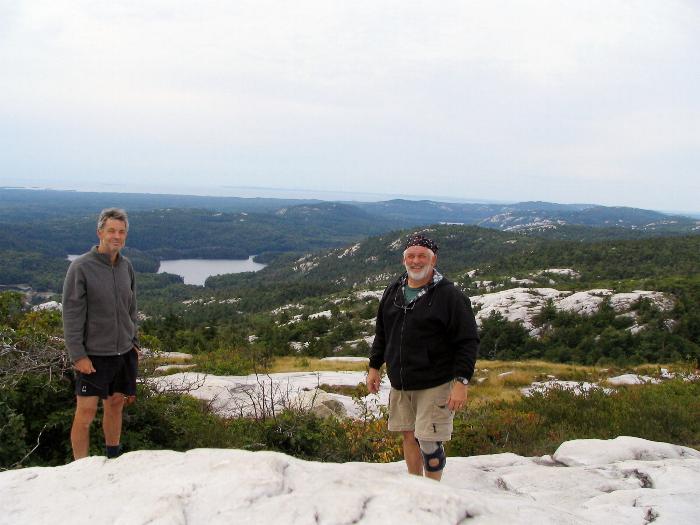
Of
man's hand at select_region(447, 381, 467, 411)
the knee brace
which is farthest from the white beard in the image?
the knee brace

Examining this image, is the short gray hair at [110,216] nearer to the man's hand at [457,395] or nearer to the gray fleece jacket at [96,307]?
the gray fleece jacket at [96,307]

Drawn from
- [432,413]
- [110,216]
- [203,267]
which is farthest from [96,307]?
[203,267]

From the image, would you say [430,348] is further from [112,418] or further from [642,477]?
[112,418]

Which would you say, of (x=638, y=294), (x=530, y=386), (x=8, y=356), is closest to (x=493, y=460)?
(x=8, y=356)

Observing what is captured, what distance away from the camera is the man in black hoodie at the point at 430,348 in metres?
3.85

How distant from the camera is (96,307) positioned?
13.8ft

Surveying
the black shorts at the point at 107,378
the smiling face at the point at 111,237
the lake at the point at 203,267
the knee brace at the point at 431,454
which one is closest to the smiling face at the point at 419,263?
the knee brace at the point at 431,454

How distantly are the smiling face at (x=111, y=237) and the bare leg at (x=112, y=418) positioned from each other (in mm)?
1354

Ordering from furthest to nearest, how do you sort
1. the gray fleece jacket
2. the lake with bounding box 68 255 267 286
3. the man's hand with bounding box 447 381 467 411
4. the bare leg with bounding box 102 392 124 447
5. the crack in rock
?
the lake with bounding box 68 255 267 286 < the crack in rock < the bare leg with bounding box 102 392 124 447 < the gray fleece jacket < the man's hand with bounding box 447 381 467 411

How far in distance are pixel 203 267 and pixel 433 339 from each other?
561ft

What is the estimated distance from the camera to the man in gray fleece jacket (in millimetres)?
4102

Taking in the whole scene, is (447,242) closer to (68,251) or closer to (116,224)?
(116,224)

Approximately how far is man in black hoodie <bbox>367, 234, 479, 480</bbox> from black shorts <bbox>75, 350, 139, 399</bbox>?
2466mm

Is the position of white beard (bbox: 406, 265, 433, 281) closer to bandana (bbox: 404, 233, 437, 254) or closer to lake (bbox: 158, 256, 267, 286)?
bandana (bbox: 404, 233, 437, 254)
